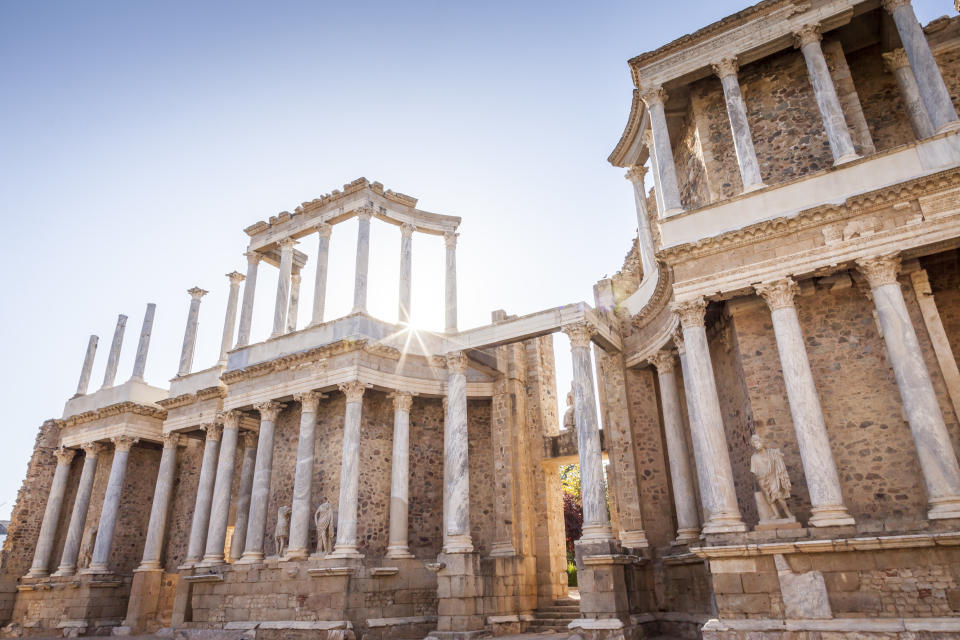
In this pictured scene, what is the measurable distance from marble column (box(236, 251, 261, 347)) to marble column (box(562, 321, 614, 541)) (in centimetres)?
1095

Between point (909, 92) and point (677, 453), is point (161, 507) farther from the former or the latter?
point (909, 92)

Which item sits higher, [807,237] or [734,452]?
[807,237]

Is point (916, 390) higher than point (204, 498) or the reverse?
higher

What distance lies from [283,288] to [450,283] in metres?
5.40

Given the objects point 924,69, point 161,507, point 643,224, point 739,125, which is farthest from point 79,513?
point 924,69

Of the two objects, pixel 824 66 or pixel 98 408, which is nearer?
pixel 824 66

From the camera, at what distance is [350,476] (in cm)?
1562

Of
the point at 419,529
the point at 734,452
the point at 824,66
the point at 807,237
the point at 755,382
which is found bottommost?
the point at 419,529

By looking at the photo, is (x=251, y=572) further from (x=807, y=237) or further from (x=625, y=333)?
(x=807, y=237)

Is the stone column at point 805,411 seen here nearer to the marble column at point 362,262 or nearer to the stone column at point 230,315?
the marble column at point 362,262

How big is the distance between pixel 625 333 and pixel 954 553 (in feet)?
28.7

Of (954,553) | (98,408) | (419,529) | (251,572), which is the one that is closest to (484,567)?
(419,529)

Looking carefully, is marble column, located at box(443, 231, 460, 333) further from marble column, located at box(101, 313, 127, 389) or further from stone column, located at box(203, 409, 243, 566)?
marble column, located at box(101, 313, 127, 389)

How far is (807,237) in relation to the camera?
35.8 ft
